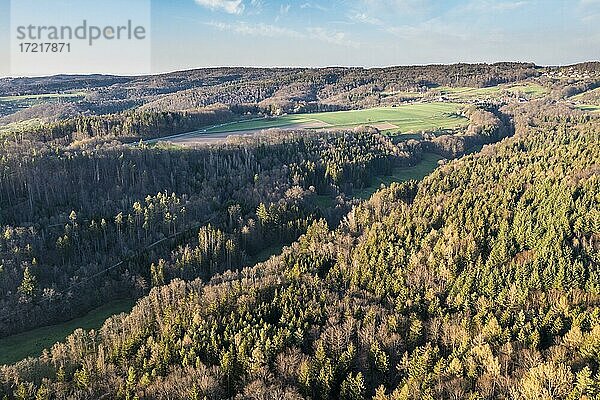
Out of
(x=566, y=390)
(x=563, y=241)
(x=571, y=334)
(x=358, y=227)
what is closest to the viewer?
(x=566, y=390)

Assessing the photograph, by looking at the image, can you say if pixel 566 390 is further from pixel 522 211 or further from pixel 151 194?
pixel 151 194

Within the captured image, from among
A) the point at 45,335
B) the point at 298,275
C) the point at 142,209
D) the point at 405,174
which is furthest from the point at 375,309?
the point at 405,174

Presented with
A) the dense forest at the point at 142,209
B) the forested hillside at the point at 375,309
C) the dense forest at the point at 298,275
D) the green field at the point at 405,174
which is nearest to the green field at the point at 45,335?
the dense forest at the point at 298,275

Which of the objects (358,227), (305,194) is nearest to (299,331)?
(358,227)

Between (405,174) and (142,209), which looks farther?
(405,174)

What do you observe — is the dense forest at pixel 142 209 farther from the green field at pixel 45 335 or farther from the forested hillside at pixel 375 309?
the green field at pixel 45 335

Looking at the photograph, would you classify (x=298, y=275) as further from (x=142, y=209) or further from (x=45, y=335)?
(x=142, y=209)
